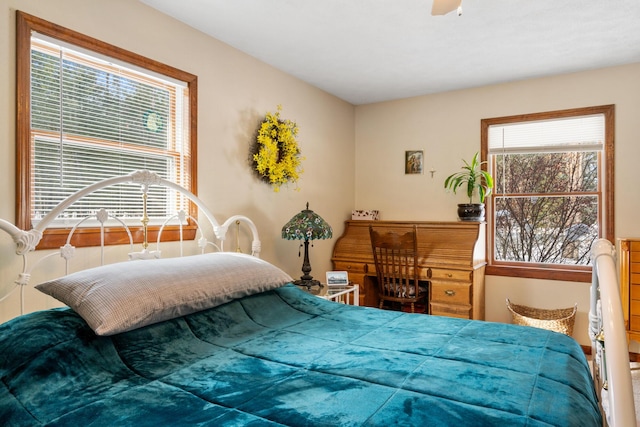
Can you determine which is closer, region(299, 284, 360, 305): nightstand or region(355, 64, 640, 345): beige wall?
region(299, 284, 360, 305): nightstand

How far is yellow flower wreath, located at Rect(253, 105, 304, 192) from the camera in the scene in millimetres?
3213

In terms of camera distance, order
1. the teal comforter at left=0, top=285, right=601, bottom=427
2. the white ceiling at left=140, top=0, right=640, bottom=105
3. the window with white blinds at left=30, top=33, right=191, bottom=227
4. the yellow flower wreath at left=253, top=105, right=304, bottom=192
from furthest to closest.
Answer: the yellow flower wreath at left=253, top=105, right=304, bottom=192
the white ceiling at left=140, top=0, right=640, bottom=105
the window with white blinds at left=30, top=33, right=191, bottom=227
the teal comforter at left=0, top=285, right=601, bottom=427

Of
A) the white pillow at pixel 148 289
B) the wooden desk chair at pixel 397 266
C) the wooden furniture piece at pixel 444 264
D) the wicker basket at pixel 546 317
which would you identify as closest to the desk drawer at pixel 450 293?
the wooden furniture piece at pixel 444 264

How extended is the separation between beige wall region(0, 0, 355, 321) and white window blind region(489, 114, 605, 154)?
158 cm

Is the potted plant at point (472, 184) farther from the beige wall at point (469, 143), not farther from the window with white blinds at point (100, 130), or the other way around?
the window with white blinds at point (100, 130)

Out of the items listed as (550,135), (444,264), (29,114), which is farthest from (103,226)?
(550,135)

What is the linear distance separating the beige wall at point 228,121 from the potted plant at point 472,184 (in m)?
1.16

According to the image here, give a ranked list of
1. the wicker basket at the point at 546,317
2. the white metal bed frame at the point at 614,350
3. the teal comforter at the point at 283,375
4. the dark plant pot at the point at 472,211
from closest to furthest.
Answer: the white metal bed frame at the point at 614,350 → the teal comforter at the point at 283,375 → the wicker basket at the point at 546,317 → the dark plant pot at the point at 472,211

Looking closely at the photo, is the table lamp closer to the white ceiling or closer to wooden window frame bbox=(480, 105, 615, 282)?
the white ceiling

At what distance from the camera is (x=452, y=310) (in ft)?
11.9

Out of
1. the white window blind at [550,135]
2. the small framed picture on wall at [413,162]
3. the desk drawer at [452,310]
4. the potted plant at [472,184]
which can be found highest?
the white window blind at [550,135]

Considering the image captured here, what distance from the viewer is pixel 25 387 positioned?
3.89 feet

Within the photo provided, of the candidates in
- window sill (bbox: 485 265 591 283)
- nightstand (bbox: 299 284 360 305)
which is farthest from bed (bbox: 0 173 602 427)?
window sill (bbox: 485 265 591 283)

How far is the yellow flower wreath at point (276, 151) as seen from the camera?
3213mm
